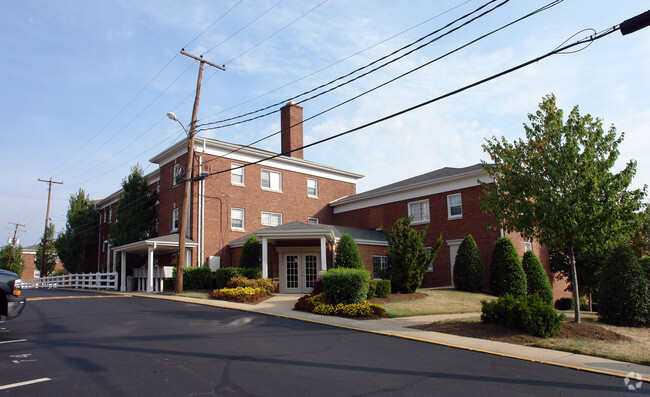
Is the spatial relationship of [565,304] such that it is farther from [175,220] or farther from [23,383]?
[23,383]

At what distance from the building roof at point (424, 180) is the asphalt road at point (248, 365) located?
16.0m

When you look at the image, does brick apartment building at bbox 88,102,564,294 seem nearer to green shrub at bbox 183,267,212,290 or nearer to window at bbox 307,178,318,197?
window at bbox 307,178,318,197

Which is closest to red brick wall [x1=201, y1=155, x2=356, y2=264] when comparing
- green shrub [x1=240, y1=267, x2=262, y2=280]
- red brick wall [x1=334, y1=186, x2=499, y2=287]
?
green shrub [x1=240, y1=267, x2=262, y2=280]

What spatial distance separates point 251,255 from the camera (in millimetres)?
25141

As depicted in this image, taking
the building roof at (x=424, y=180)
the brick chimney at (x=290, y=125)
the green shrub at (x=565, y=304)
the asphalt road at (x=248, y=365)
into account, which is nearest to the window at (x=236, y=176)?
the brick chimney at (x=290, y=125)

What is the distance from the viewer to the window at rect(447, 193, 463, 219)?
2619cm

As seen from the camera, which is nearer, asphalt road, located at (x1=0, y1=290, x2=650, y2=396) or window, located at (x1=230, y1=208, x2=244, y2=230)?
asphalt road, located at (x1=0, y1=290, x2=650, y2=396)

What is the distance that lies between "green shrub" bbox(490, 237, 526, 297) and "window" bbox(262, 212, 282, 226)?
14754 mm

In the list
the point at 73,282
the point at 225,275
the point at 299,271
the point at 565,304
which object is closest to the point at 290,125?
the point at 299,271

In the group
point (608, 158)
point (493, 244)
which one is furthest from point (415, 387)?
point (493, 244)

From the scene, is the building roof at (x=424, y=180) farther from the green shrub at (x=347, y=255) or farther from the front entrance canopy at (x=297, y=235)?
the green shrub at (x=347, y=255)

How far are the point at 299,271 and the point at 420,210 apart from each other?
28.6ft

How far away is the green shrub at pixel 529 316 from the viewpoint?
11.2 meters

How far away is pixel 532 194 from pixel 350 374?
9540 millimetres
